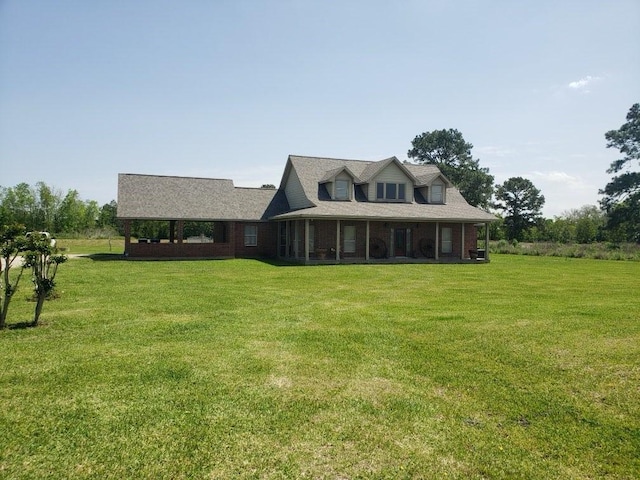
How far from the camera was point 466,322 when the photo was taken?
874 centimetres

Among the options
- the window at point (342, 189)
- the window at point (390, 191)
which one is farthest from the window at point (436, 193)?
the window at point (342, 189)

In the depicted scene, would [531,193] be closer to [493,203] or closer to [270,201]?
[493,203]

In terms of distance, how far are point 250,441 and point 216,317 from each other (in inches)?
209

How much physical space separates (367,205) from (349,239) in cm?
248

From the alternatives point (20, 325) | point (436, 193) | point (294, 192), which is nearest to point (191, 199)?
point (294, 192)

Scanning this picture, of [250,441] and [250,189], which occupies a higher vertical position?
[250,189]

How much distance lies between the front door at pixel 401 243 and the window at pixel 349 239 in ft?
9.87

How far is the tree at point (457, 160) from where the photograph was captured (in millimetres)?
57312

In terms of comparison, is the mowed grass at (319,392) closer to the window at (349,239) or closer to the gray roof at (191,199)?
the window at (349,239)

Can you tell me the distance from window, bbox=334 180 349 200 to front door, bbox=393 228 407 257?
403 centimetres

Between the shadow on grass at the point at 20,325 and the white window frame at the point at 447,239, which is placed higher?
the white window frame at the point at 447,239

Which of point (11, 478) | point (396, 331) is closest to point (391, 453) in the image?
point (11, 478)

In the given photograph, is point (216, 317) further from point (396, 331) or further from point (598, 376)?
point (598, 376)

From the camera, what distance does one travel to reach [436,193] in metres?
30.2
